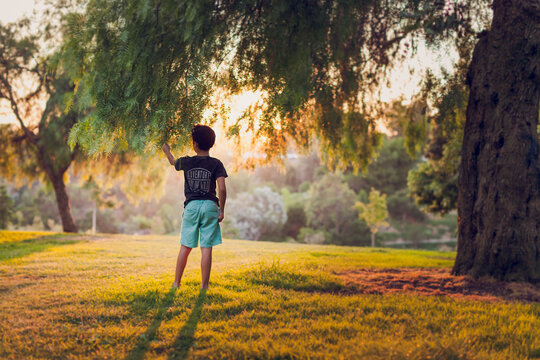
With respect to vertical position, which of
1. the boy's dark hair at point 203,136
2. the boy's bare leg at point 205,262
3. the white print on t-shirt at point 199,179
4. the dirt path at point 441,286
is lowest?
the dirt path at point 441,286

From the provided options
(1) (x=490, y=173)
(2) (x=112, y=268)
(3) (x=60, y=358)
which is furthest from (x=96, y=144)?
(1) (x=490, y=173)

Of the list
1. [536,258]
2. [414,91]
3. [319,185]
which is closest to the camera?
[536,258]

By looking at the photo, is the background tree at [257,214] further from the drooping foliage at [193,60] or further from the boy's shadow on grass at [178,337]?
the boy's shadow on grass at [178,337]

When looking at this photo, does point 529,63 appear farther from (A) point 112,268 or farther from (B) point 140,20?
(A) point 112,268

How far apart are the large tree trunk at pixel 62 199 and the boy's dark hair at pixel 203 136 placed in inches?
515

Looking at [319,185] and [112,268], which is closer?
[112,268]

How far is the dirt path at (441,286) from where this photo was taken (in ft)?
16.2

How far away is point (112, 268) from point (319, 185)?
90.0 ft

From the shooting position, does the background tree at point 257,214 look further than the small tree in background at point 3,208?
Yes

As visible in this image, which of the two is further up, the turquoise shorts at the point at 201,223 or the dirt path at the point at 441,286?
the turquoise shorts at the point at 201,223

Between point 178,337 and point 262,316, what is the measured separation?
86 centimetres

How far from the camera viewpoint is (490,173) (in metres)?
5.83

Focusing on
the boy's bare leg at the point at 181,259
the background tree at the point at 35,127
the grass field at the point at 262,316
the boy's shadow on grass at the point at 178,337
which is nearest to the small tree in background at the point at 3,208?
the background tree at the point at 35,127

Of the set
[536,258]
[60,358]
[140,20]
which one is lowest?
[60,358]
